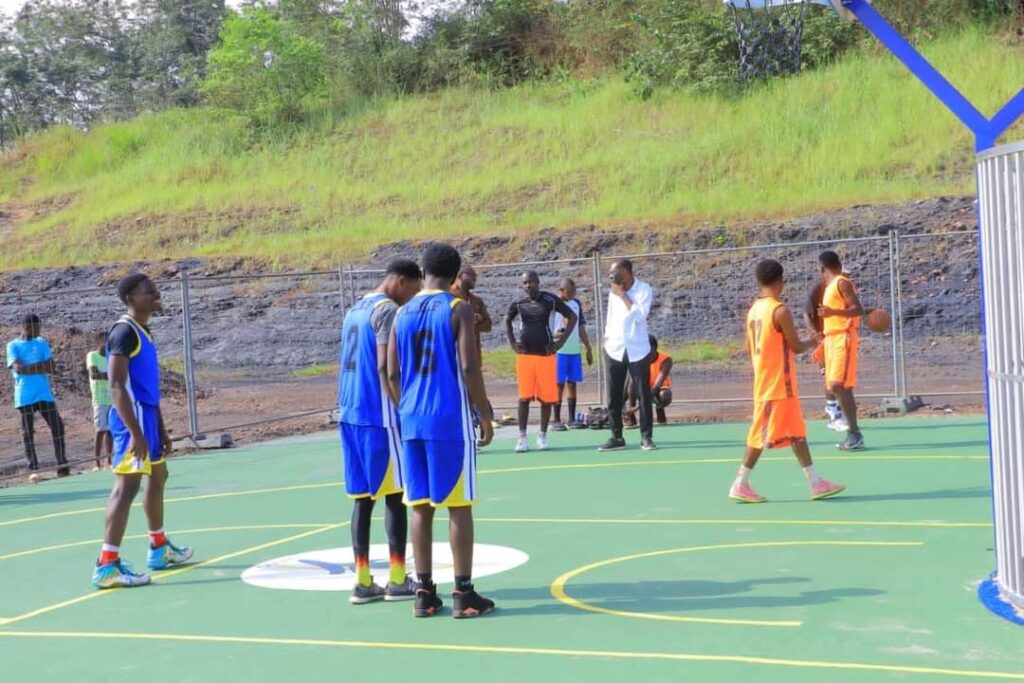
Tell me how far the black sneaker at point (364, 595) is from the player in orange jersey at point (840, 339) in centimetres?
639

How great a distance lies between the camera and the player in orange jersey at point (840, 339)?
1267 centimetres

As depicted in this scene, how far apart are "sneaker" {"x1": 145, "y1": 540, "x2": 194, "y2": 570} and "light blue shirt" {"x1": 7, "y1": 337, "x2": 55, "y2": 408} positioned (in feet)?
22.4

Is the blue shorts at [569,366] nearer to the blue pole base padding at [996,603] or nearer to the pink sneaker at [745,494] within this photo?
the pink sneaker at [745,494]

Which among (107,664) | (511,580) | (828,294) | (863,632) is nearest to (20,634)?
(107,664)

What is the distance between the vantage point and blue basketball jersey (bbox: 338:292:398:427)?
303 inches

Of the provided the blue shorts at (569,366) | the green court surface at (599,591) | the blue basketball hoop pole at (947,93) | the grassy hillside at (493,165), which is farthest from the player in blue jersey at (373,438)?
the grassy hillside at (493,165)

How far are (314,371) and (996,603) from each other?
22905mm

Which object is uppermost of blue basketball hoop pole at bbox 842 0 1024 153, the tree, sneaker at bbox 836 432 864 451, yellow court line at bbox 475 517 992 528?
the tree

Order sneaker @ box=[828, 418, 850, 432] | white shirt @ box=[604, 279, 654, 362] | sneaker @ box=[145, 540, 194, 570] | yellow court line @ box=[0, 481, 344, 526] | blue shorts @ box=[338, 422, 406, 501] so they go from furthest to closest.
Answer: sneaker @ box=[828, 418, 850, 432] < white shirt @ box=[604, 279, 654, 362] < yellow court line @ box=[0, 481, 344, 526] < sneaker @ box=[145, 540, 194, 570] < blue shorts @ box=[338, 422, 406, 501]

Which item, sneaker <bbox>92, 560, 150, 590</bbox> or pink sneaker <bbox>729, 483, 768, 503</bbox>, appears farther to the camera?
pink sneaker <bbox>729, 483, 768, 503</bbox>

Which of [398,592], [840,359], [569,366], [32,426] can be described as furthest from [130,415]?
[569,366]

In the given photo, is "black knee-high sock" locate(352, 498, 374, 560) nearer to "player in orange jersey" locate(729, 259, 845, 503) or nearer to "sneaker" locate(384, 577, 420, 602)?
"sneaker" locate(384, 577, 420, 602)

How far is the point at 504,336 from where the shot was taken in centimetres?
2853

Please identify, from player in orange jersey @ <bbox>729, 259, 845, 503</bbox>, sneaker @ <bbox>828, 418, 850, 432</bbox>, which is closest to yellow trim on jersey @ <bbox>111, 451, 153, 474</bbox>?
player in orange jersey @ <bbox>729, 259, 845, 503</bbox>
